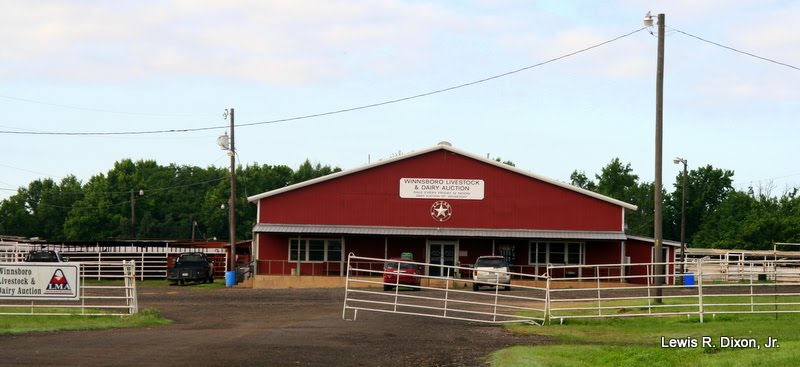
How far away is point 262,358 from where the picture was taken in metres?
16.9

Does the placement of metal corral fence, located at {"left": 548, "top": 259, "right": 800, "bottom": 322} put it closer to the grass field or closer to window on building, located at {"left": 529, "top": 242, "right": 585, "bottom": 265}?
the grass field

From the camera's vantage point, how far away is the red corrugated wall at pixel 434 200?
184 feet

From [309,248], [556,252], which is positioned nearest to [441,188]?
[556,252]

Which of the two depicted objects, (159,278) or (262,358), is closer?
(262,358)

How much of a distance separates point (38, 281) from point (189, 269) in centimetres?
2764

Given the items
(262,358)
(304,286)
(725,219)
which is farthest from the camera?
(725,219)

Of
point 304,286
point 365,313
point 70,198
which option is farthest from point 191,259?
point 70,198

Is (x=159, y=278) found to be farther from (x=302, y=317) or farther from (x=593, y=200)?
(x=302, y=317)

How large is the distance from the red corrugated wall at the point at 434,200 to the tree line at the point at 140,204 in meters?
69.4

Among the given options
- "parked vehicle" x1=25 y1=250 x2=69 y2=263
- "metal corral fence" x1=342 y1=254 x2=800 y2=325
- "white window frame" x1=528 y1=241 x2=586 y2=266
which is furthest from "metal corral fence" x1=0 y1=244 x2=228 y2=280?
"white window frame" x1=528 y1=241 x2=586 y2=266

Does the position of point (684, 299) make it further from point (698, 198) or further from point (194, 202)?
point (194, 202)

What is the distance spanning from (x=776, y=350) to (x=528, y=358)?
13.6 ft

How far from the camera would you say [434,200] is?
2226 inches

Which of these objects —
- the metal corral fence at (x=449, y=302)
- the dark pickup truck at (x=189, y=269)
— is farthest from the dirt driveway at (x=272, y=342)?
the dark pickup truck at (x=189, y=269)
